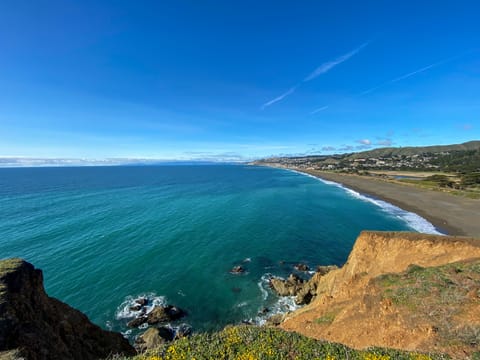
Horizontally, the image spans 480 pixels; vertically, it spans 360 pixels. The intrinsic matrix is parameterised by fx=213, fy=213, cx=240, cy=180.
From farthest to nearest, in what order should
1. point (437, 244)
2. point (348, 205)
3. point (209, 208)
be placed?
point (348, 205), point (209, 208), point (437, 244)

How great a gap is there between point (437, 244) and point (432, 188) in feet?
277

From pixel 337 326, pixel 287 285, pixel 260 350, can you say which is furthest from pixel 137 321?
pixel 260 350

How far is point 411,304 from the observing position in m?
12.6

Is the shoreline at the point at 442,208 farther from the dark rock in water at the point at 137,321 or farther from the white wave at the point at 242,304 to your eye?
the dark rock in water at the point at 137,321

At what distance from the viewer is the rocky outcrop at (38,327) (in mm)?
8758

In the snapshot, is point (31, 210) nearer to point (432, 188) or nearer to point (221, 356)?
point (221, 356)

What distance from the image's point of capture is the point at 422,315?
11656 mm

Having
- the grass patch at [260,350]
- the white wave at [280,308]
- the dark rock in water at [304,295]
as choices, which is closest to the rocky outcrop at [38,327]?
the grass patch at [260,350]

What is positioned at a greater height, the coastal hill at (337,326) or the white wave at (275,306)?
the coastal hill at (337,326)

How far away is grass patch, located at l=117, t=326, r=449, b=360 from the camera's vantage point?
7039 mm

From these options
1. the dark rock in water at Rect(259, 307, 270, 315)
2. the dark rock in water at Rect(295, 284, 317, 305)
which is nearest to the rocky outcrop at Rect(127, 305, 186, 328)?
the dark rock in water at Rect(259, 307, 270, 315)

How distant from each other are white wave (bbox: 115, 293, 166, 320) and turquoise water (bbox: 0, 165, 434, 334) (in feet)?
0.60

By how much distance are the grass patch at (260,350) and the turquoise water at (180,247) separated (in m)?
14.3

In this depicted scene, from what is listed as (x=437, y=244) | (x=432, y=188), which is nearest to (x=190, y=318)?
(x=437, y=244)
